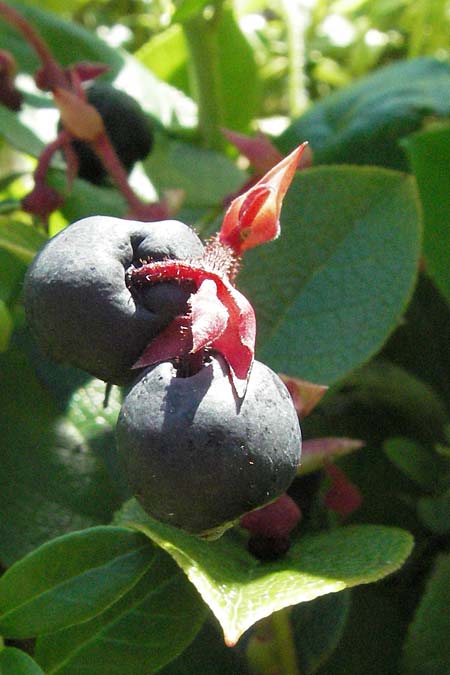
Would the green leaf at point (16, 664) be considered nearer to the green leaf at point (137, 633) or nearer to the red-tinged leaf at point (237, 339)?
the green leaf at point (137, 633)

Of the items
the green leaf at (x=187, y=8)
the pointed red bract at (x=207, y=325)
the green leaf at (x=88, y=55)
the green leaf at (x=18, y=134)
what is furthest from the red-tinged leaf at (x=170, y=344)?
the green leaf at (x=88, y=55)

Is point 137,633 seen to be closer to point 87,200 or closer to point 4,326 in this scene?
point 4,326

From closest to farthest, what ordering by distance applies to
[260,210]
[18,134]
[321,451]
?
[260,210], [321,451], [18,134]

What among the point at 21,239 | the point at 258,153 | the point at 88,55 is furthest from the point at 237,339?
the point at 88,55

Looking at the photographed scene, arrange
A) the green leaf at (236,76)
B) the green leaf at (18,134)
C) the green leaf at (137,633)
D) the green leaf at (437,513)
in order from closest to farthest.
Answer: the green leaf at (137,633) → the green leaf at (437,513) → the green leaf at (18,134) → the green leaf at (236,76)

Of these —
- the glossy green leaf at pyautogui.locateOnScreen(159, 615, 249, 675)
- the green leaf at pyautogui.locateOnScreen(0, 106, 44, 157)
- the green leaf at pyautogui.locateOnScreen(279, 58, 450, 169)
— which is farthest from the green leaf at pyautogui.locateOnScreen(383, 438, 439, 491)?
the green leaf at pyautogui.locateOnScreen(0, 106, 44, 157)

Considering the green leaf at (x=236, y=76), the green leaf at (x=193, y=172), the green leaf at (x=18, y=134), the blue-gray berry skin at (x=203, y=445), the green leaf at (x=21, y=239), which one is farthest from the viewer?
the green leaf at (x=236, y=76)
